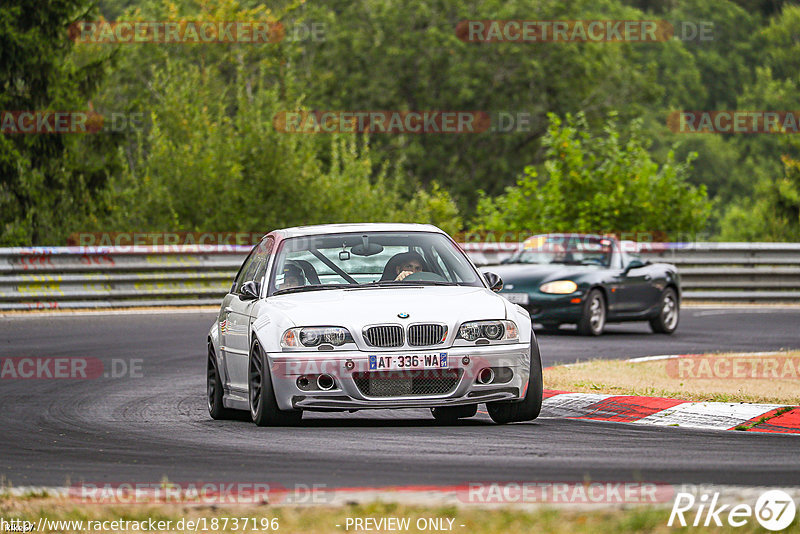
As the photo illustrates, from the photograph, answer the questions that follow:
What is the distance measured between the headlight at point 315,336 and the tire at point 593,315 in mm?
10958

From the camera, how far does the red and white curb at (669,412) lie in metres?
10.0

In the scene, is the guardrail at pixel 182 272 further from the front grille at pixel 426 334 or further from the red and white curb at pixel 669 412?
the front grille at pixel 426 334

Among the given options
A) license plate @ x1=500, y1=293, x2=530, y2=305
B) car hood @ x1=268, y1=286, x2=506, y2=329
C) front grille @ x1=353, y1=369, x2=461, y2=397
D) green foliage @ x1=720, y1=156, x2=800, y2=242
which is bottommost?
green foliage @ x1=720, y1=156, x2=800, y2=242

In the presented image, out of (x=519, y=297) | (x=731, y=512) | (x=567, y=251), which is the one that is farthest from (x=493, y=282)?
(x=567, y=251)

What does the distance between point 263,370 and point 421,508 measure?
3682mm

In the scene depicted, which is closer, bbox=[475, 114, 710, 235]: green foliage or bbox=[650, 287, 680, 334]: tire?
bbox=[650, 287, 680, 334]: tire

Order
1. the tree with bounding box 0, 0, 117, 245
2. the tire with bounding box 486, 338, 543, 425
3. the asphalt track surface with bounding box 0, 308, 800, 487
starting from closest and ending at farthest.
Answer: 1. the asphalt track surface with bounding box 0, 308, 800, 487
2. the tire with bounding box 486, 338, 543, 425
3. the tree with bounding box 0, 0, 117, 245

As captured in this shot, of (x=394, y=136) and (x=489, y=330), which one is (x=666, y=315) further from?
(x=394, y=136)

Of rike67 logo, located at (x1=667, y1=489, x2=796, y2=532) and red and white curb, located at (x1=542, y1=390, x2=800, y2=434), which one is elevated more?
rike67 logo, located at (x1=667, y1=489, x2=796, y2=532)

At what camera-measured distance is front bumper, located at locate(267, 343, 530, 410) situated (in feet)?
31.7

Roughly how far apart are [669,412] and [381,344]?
91.1 inches

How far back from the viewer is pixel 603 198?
33.9 metres

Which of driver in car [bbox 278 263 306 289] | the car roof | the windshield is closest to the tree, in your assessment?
the windshield

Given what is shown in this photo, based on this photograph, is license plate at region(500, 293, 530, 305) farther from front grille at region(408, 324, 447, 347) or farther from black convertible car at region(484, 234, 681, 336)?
front grille at region(408, 324, 447, 347)
